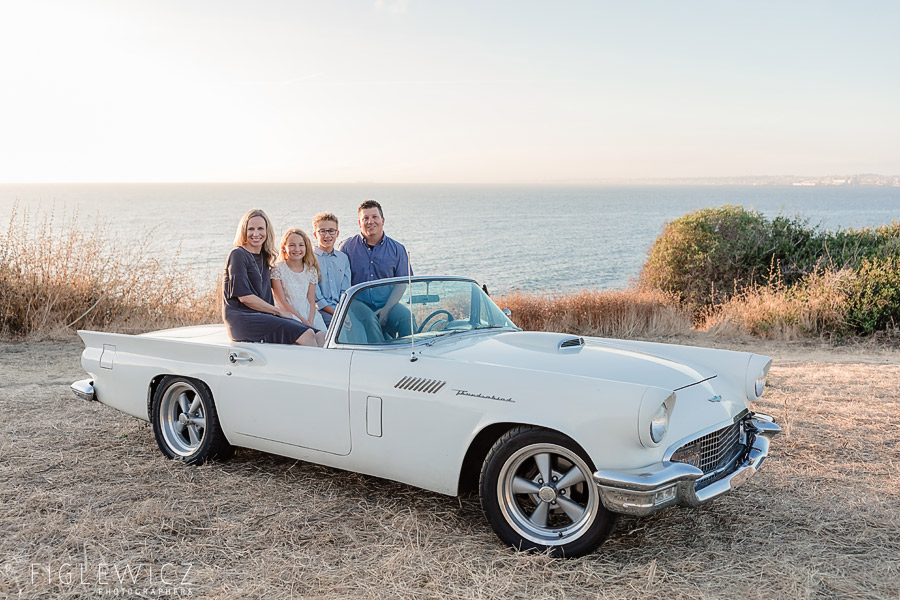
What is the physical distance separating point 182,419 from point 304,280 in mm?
1536

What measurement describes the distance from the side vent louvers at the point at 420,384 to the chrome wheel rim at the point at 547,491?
1.88ft

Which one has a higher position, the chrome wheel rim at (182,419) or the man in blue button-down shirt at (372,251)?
the man in blue button-down shirt at (372,251)

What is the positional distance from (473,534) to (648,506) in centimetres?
109

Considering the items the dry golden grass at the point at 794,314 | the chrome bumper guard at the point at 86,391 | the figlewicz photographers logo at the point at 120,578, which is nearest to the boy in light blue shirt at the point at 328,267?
the chrome bumper guard at the point at 86,391

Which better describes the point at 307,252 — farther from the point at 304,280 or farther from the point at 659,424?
the point at 659,424

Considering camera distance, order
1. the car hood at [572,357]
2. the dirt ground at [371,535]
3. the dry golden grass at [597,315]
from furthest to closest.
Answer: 1. the dry golden grass at [597,315]
2. the car hood at [572,357]
3. the dirt ground at [371,535]

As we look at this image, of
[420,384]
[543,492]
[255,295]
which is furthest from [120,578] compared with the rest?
[255,295]

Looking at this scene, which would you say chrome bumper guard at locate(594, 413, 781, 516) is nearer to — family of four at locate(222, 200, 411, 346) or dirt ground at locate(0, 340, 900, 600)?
dirt ground at locate(0, 340, 900, 600)

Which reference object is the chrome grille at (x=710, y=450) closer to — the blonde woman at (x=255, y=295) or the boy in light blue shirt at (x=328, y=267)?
the blonde woman at (x=255, y=295)

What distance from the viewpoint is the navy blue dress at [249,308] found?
505cm

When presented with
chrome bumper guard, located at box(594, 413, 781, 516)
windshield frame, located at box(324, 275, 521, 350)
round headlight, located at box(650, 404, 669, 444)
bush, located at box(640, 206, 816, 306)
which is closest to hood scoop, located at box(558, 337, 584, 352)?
windshield frame, located at box(324, 275, 521, 350)

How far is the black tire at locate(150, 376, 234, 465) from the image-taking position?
16.4 feet

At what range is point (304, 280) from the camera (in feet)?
20.1

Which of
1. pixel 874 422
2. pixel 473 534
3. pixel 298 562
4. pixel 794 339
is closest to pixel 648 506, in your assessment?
pixel 473 534
